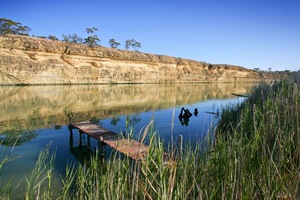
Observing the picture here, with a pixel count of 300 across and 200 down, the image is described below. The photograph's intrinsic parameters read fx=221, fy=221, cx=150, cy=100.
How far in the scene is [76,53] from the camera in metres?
39.0

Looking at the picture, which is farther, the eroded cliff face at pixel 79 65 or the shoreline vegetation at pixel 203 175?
the eroded cliff face at pixel 79 65

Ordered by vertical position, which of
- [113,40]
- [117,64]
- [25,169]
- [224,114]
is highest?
[113,40]

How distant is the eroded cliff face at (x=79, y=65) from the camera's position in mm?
31703

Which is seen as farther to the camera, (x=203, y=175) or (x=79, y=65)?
(x=79, y=65)

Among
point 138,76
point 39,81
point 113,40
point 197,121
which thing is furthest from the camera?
point 113,40

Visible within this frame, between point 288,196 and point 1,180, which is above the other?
point 288,196

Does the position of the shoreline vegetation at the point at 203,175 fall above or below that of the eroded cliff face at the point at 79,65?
below

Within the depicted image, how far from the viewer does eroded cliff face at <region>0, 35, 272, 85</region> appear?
31703 mm

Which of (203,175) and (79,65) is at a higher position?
(79,65)

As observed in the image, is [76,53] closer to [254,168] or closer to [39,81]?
[39,81]

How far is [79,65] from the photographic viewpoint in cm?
3881

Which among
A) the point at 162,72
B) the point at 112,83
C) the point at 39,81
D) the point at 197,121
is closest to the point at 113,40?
the point at 162,72

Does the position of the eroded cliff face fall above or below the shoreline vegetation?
above

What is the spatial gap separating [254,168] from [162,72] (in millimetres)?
51910
